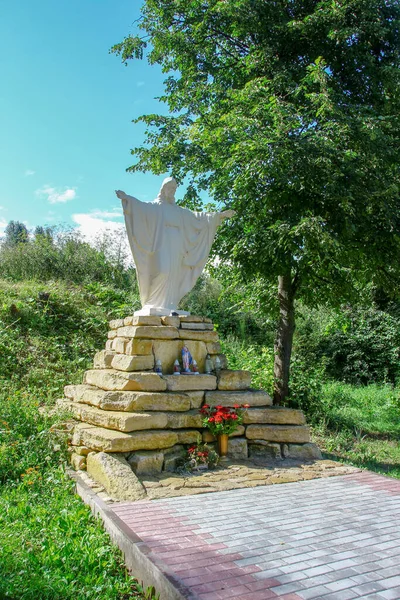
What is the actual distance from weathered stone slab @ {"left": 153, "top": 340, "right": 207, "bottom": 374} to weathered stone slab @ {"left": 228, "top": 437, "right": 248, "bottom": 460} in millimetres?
999

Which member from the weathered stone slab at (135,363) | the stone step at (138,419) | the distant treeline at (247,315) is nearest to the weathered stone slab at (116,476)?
the stone step at (138,419)

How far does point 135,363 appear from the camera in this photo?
5707 mm

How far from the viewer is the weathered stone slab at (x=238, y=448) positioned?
5812mm

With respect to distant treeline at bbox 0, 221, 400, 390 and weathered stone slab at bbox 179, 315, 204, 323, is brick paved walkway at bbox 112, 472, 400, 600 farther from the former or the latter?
distant treeline at bbox 0, 221, 400, 390

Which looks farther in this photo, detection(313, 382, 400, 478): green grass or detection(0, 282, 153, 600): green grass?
detection(313, 382, 400, 478): green grass

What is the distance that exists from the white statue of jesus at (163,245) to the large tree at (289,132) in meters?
1.04

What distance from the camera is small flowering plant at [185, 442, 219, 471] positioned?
5.34 metres

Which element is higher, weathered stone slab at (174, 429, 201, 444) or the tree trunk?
the tree trunk

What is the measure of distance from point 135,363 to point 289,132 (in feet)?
12.9

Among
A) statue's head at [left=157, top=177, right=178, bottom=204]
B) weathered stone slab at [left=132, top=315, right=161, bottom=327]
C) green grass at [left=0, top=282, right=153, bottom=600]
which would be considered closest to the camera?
green grass at [left=0, top=282, right=153, bottom=600]

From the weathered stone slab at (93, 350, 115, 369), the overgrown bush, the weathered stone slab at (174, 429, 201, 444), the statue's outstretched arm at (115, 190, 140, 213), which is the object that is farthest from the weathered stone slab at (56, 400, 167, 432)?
the overgrown bush

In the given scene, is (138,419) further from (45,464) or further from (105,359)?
(105,359)

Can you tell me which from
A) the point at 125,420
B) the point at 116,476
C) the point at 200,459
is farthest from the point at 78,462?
the point at 200,459

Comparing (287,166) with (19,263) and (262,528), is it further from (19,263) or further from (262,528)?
(19,263)
